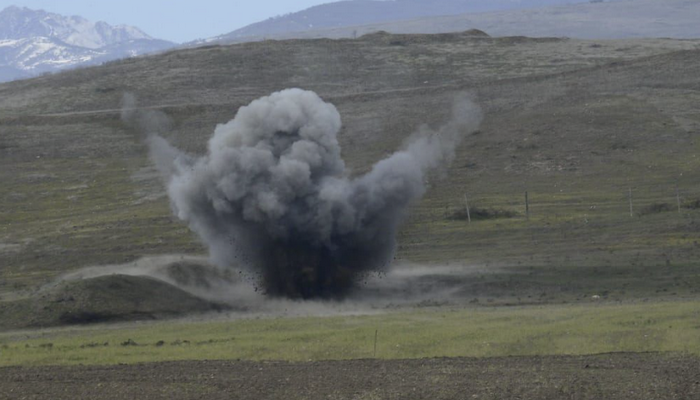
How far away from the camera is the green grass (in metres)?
37.2

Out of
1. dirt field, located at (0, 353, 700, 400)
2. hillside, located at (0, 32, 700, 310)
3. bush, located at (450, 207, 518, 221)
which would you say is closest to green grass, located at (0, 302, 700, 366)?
dirt field, located at (0, 353, 700, 400)

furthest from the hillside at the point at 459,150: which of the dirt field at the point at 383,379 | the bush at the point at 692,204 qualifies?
the dirt field at the point at 383,379

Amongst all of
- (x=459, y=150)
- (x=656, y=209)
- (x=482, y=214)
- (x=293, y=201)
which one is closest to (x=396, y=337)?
(x=293, y=201)

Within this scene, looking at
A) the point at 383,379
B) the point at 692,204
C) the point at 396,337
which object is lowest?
the point at 692,204

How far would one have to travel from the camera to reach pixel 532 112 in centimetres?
10806

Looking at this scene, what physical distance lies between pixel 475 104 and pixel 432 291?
59.8m

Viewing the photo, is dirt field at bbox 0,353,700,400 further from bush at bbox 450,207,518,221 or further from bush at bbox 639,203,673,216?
bush at bbox 450,207,518,221

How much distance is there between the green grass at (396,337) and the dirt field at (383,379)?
1.76 meters

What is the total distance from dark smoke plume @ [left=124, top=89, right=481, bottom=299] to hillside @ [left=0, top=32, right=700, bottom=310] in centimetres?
632

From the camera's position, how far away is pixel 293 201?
57.5 metres

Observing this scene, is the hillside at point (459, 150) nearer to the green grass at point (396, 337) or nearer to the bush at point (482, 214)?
the bush at point (482, 214)

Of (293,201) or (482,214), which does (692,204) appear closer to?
(482,214)

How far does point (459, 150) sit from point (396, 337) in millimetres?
58420

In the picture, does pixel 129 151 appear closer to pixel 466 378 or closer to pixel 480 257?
pixel 480 257
